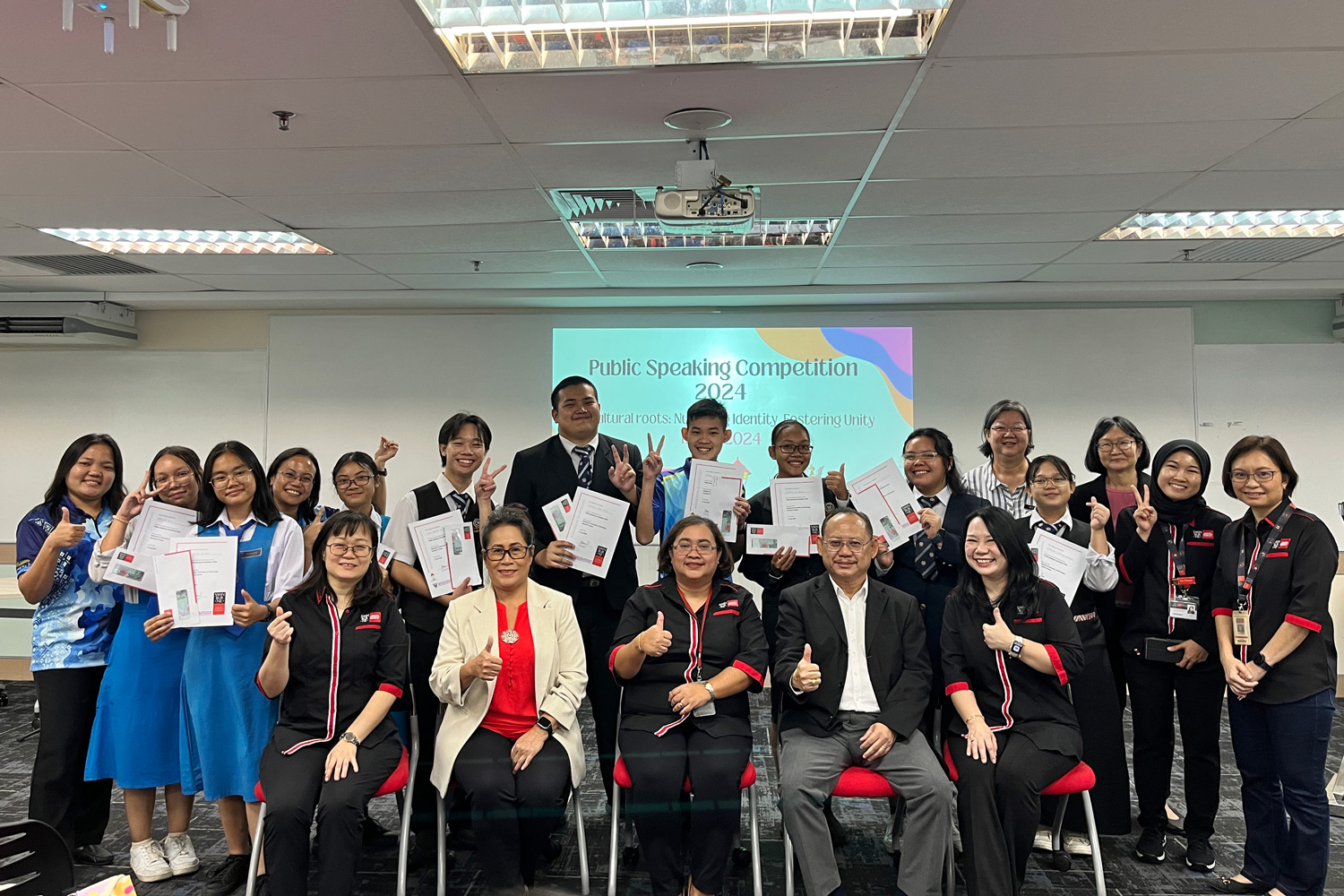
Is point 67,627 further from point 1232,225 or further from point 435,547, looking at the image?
point 1232,225

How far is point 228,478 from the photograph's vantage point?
334 centimetres

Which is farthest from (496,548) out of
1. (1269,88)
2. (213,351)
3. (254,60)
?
(213,351)

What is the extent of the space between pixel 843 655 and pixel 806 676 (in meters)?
0.21

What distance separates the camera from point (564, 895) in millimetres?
3201

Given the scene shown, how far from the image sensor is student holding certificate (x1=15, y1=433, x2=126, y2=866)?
11.2 ft

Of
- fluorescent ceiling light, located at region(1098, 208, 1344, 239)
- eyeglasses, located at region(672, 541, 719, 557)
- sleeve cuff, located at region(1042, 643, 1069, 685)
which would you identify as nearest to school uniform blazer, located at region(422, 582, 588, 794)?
eyeglasses, located at region(672, 541, 719, 557)

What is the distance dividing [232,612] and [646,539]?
165 centimetres

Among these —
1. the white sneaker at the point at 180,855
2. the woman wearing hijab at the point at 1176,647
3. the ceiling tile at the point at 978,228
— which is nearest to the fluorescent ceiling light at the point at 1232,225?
the ceiling tile at the point at 978,228

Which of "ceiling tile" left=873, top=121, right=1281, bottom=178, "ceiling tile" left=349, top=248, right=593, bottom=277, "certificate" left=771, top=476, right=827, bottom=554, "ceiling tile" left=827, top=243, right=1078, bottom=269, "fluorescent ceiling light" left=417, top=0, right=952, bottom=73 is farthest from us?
"ceiling tile" left=349, top=248, right=593, bottom=277

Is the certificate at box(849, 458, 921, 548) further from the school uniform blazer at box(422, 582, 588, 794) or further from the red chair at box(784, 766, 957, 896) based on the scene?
the school uniform blazer at box(422, 582, 588, 794)

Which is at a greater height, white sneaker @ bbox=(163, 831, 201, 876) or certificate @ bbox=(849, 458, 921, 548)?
certificate @ bbox=(849, 458, 921, 548)

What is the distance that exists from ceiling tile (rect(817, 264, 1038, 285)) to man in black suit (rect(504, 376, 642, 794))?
8.27 ft

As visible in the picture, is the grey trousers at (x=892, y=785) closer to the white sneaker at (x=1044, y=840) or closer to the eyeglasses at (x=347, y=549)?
the white sneaker at (x=1044, y=840)

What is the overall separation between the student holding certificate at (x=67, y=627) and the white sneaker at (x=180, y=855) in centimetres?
40
